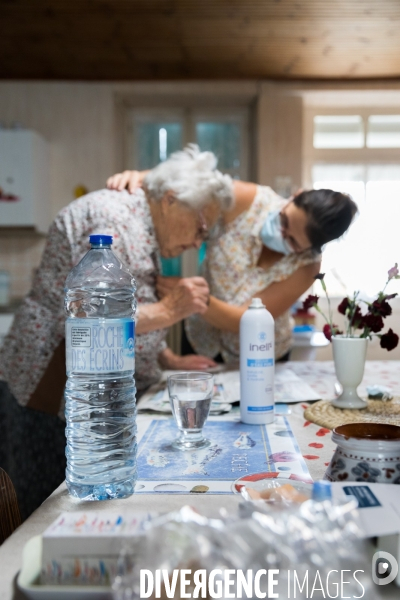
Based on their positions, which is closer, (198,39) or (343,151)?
(198,39)

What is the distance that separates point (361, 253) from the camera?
4.64m

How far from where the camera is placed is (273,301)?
1.80 meters

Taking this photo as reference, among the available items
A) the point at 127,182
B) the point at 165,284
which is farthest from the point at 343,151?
the point at 165,284

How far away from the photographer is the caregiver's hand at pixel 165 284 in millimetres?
1516

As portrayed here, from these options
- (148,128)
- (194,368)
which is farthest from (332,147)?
(194,368)

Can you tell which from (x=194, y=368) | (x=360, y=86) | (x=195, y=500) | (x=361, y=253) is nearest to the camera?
(x=195, y=500)

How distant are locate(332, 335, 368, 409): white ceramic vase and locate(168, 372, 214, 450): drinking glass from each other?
389 mm

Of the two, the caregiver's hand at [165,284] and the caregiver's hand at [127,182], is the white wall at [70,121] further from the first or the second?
the caregiver's hand at [165,284]

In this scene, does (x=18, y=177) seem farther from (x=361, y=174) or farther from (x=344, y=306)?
(x=344, y=306)

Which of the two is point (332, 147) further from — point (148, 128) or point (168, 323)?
point (168, 323)

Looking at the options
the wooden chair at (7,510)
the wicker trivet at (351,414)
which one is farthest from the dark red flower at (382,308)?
the wooden chair at (7,510)

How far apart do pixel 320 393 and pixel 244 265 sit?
62 cm

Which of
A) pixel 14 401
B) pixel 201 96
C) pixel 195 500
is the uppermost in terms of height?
pixel 201 96

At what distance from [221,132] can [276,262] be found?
335 cm
